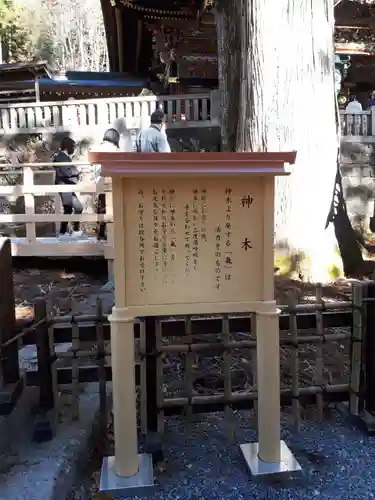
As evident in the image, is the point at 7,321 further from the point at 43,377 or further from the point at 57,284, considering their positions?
the point at 57,284

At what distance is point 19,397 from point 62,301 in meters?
2.67

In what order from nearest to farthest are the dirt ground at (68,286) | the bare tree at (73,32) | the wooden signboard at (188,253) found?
1. the wooden signboard at (188,253)
2. the dirt ground at (68,286)
3. the bare tree at (73,32)

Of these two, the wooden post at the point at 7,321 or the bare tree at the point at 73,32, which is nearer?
the wooden post at the point at 7,321

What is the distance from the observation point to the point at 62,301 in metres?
5.32

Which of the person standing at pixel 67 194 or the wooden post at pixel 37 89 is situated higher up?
the wooden post at pixel 37 89

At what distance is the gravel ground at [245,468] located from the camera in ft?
7.96

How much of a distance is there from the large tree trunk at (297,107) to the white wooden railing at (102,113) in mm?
5837

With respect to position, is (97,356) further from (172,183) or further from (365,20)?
(365,20)

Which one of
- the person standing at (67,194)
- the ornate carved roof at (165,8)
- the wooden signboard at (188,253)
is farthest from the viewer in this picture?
the ornate carved roof at (165,8)

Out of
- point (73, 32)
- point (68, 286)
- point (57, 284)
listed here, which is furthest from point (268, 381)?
point (73, 32)

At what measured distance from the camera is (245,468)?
259 centimetres

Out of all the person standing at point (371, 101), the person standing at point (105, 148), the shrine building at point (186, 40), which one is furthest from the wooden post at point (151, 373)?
the person standing at point (371, 101)

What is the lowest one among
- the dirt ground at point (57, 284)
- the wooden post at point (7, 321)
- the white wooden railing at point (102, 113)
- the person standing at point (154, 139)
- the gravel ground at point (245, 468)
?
the gravel ground at point (245, 468)

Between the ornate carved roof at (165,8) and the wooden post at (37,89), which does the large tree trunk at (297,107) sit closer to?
the ornate carved roof at (165,8)
